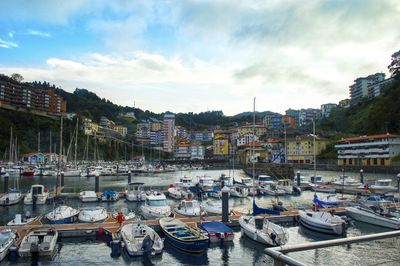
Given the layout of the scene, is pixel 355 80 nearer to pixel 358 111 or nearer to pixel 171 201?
pixel 358 111

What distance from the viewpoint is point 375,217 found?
2470cm

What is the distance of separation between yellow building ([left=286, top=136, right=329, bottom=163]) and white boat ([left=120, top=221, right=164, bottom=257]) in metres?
97.9

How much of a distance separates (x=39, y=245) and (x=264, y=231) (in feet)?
40.5

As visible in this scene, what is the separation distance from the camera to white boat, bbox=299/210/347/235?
22203mm

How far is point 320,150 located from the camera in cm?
11231

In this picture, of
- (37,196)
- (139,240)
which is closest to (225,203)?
(139,240)

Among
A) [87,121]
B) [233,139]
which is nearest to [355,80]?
[233,139]

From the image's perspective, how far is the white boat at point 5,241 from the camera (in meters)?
17.3

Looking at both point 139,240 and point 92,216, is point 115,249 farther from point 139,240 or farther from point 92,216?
point 92,216

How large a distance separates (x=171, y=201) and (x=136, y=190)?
412 cm

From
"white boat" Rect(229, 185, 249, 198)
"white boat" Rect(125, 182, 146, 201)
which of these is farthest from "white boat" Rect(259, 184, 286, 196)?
"white boat" Rect(125, 182, 146, 201)

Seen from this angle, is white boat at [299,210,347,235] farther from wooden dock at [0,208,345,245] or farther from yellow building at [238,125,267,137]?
yellow building at [238,125,267,137]

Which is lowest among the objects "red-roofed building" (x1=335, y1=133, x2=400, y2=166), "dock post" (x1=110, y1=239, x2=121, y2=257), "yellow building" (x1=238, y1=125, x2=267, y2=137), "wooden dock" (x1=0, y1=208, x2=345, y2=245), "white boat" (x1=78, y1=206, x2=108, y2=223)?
"dock post" (x1=110, y1=239, x2=121, y2=257)

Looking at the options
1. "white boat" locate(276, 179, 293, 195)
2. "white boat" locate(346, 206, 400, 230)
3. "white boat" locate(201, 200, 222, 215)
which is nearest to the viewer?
"white boat" locate(346, 206, 400, 230)
